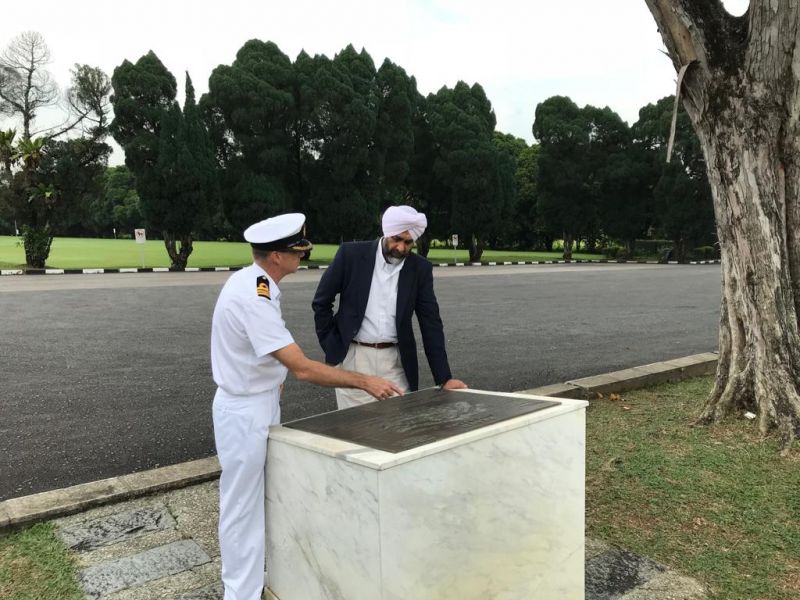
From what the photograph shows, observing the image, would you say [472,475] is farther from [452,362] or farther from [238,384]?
[452,362]

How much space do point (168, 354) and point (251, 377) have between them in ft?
19.5

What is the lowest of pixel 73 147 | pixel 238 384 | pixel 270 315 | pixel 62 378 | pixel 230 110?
pixel 62 378

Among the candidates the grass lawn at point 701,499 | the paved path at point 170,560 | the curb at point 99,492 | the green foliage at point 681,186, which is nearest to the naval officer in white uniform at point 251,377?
the paved path at point 170,560

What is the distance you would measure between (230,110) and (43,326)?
21064 millimetres

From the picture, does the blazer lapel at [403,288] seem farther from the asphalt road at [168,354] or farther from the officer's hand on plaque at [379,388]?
the asphalt road at [168,354]

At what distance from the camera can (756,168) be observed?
4398mm

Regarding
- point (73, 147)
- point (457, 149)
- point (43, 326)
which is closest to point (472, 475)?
point (43, 326)

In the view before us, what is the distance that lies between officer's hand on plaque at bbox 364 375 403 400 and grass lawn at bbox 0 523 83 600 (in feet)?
4.98

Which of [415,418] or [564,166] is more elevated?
[564,166]

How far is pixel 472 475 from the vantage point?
2170 millimetres

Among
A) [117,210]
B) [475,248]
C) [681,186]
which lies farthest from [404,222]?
[117,210]

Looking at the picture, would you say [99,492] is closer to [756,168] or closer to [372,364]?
[372,364]

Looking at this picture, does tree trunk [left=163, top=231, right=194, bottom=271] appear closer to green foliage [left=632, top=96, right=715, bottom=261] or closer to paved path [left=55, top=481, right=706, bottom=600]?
green foliage [left=632, top=96, right=715, bottom=261]

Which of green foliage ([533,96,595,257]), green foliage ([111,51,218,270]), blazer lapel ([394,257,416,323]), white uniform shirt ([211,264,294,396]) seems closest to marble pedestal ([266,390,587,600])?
white uniform shirt ([211,264,294,396])
